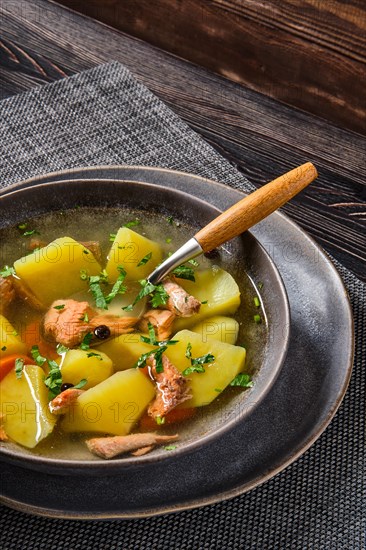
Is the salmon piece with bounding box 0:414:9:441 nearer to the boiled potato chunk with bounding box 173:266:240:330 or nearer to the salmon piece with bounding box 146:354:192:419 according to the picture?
the salmon piece with bounding box 146:354:192:419

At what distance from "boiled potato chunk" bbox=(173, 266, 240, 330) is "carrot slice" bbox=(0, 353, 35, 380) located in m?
0.36

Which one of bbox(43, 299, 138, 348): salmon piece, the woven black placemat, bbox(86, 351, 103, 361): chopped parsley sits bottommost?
the woven black placemat

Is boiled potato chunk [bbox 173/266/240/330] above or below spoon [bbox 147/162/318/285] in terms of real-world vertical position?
below

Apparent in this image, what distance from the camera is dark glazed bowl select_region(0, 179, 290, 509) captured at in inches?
57.8

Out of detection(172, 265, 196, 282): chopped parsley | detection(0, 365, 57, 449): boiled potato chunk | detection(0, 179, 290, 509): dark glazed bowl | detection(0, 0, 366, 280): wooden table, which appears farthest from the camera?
detection(0, 0, 366, 280): wooden table

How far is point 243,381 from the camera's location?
170 centimetres

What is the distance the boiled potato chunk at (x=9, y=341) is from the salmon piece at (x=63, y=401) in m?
0.18

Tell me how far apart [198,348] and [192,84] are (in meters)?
1.83

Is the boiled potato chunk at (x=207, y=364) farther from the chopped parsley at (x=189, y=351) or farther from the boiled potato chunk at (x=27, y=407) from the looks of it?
the boiled potato chunk at (x=27, y=407)

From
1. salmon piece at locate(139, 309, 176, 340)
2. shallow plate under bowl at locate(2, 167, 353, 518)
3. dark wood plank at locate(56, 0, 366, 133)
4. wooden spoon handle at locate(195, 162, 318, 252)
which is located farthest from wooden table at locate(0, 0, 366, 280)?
salmon piece at locate(139, 309, 176, 340)

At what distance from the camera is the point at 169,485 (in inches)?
63.0

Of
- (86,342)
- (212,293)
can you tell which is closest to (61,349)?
(86,342)

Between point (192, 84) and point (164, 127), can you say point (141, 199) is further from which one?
point (192, 84)

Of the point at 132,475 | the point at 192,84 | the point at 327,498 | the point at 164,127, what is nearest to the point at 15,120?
the point at 164,127
